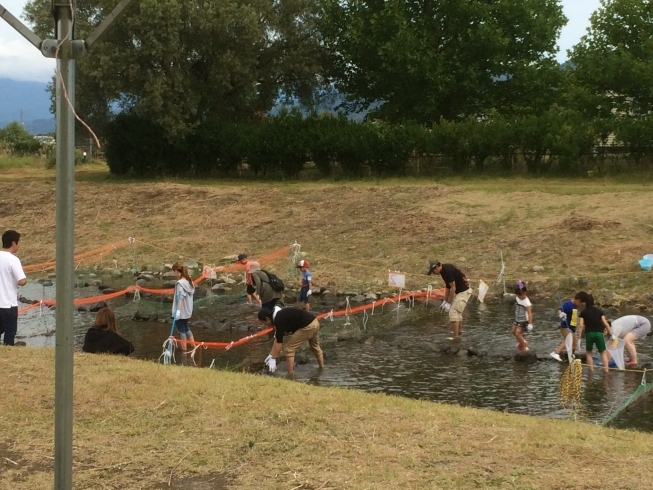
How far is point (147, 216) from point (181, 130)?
271 inches

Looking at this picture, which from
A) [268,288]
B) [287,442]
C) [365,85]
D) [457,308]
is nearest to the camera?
[287,442]

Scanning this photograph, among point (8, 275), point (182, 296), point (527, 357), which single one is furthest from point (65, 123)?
point (527, 357)

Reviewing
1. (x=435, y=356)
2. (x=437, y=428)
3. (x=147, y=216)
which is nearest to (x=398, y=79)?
(x=147, y=216)

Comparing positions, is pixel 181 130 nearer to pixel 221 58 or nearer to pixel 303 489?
pixel 221 58

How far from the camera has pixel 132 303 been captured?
67.0 ft

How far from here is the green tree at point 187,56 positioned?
35.9m

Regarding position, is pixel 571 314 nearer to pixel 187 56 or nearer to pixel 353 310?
pixel 353 310

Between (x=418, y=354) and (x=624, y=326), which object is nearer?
(x=624, y=326)

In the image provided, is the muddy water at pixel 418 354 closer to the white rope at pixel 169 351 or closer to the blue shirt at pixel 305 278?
the white rope at pixel 169 351

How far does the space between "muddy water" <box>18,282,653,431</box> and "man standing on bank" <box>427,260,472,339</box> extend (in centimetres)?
39

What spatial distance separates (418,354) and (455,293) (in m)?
2.00

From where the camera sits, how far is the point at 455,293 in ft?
53.8

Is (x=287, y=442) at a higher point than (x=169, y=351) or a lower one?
higher

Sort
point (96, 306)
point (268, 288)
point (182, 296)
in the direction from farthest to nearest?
point (96, 306) < point (268, 288) < point (182, 296)
